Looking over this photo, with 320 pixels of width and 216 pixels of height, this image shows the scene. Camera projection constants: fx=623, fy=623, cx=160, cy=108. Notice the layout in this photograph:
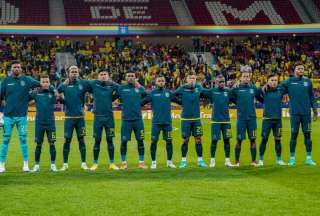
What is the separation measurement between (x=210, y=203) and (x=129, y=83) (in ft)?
17.3

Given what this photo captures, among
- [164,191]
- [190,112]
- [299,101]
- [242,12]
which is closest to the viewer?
[164,191]

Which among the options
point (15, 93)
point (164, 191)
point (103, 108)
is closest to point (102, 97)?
point (103, 108)

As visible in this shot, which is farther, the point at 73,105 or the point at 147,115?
the point at 147,115

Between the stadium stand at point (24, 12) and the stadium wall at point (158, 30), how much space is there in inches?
66.2

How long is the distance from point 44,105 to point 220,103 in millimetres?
4257

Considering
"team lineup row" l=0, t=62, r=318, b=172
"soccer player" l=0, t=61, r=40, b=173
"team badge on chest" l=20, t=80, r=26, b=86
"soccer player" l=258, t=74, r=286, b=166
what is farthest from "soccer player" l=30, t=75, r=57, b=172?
"soccer player" l=258, t=74, r=286, b=166

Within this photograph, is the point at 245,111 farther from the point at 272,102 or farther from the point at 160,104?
the point at 160,104

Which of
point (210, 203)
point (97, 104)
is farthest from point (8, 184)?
point (210, 203)

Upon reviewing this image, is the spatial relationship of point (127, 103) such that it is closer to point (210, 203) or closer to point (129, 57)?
point (210, 203)

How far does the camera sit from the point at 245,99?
603 inches

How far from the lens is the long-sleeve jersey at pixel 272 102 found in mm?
15352

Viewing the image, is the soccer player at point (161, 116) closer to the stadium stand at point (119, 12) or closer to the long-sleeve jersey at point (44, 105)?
the long-sleeve jersey at point (44, 105)

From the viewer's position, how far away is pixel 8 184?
12.4 m

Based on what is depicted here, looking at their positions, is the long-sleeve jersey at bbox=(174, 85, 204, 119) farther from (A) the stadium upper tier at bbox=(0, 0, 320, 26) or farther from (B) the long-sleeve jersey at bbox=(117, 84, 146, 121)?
(A) the stadium upper tier at bbox=(0, 0, 320, 26)
